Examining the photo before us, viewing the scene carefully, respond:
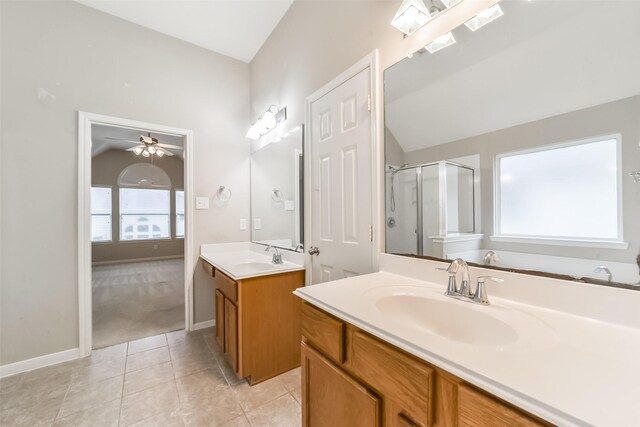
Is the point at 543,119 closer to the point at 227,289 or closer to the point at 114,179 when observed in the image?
the point at 227,289

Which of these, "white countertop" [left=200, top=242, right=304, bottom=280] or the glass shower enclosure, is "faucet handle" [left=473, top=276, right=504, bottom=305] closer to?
the glass shower enclosure

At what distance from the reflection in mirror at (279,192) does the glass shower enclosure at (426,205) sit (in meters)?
0.87

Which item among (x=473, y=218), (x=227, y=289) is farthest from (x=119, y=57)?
(x=473, y=218)

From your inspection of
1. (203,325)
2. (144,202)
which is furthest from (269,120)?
(144,202)

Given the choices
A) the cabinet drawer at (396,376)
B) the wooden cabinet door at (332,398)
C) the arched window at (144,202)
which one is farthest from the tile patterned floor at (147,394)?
the arched window at (144,202)

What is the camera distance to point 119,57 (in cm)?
229

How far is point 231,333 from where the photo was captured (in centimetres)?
178

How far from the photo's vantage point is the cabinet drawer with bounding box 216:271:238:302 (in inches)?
66.9

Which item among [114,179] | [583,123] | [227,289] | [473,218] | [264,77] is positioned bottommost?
[227,289]

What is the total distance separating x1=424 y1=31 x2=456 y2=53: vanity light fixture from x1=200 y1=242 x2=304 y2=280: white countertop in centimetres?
154

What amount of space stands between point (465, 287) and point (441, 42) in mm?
1078

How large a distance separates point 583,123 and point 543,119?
0.33ft

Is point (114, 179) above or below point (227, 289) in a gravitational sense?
above

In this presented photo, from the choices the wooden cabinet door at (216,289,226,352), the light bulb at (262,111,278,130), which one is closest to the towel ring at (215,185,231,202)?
the light bulb at (262,111,278,130)
